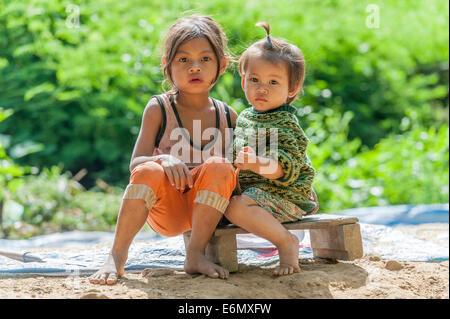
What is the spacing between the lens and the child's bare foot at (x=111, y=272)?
2087 millimetres

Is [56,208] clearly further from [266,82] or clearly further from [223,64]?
[266,82]

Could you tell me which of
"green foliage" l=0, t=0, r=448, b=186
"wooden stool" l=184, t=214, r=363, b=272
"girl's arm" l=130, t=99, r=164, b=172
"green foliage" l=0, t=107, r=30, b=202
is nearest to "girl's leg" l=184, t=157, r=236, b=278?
"wooden stool" l=184, t=214, r=363, b=272

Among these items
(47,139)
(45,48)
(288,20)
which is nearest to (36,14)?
(45,48)

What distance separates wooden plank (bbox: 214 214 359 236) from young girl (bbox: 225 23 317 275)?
0.04 metres

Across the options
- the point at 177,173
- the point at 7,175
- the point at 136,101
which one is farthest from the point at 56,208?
the point at 177,173

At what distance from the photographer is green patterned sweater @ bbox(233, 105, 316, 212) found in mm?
2279

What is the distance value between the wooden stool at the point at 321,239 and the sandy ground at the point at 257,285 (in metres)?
0.07

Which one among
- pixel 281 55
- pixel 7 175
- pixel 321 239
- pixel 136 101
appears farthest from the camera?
pixel 136 101

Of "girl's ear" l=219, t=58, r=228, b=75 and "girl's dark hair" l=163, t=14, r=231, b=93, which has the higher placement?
"girl's dark hair" l=163, t=14, r=231, b=93

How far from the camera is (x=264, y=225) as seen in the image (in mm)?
2229

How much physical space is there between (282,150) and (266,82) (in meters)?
0.31

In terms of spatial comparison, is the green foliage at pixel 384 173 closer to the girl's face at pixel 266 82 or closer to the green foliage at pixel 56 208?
the green foliage at pixel 56 208

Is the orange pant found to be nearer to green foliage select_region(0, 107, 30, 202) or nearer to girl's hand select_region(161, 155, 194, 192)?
girl's hand select_region(161, 155, 194, 192)

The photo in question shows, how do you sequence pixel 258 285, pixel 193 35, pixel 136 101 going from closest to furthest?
pixel 258 285
pixel 193 35
pixel 136 101
